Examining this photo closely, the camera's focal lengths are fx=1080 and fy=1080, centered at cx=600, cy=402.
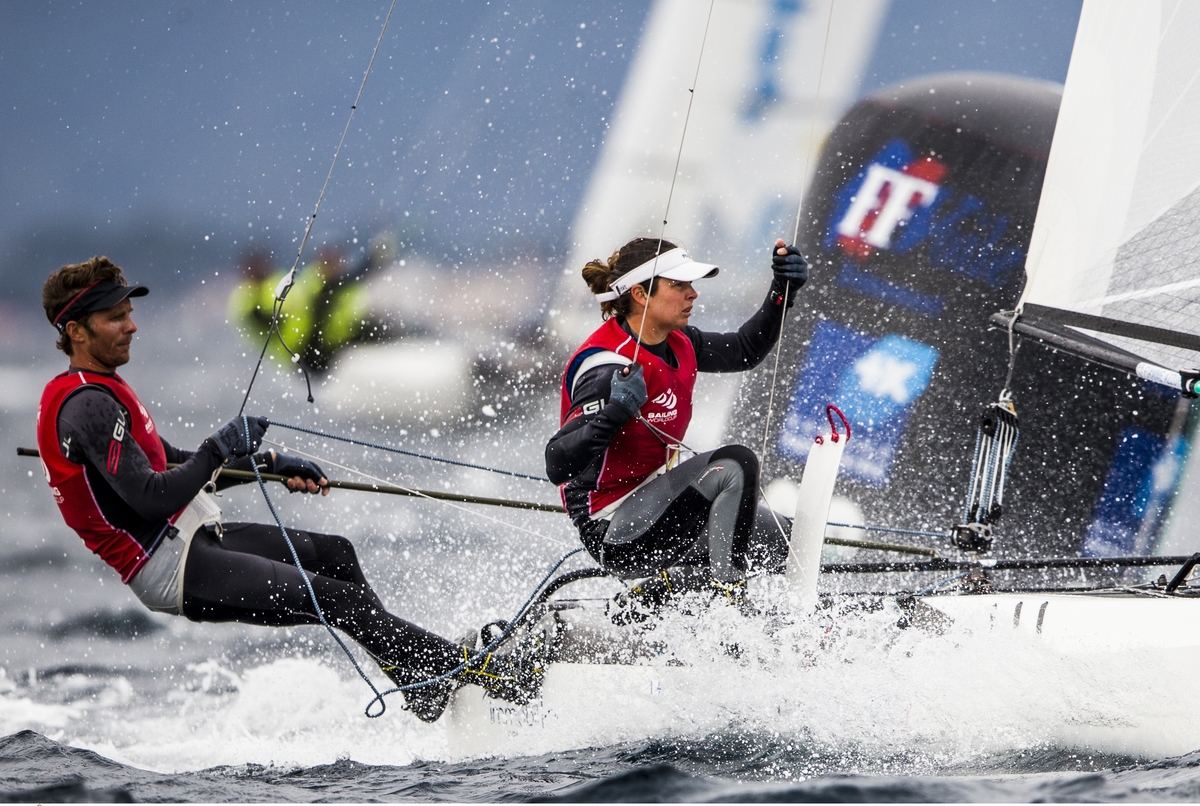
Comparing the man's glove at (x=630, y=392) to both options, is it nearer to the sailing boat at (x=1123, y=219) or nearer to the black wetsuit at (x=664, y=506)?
the black wetsuit at (x=664, y=506)

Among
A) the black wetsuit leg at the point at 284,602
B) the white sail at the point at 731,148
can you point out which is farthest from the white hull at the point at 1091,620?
the white sail at the point at 731,148

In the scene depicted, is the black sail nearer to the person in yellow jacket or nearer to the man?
the person in yellow jacket

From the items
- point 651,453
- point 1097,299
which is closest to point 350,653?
point 651,453

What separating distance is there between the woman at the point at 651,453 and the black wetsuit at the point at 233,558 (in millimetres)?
444

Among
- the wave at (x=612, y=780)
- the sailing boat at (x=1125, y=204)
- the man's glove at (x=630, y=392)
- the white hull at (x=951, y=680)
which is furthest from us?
the sailing boat at (x=1125, y=204)

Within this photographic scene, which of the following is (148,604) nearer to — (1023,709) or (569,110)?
(1023,709)

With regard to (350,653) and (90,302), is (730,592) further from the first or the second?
(90,302)

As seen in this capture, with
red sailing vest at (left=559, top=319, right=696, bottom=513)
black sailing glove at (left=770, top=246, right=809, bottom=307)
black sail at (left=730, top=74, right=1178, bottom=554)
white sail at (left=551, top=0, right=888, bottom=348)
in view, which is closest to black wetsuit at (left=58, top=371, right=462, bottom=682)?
red sailing vest at (left=559, top=319, right=696, bottom=513)

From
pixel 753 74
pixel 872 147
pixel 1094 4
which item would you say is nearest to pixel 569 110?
pixel 753 74

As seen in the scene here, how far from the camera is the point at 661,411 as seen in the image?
7.06 ft

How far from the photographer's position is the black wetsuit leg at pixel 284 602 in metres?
2.12

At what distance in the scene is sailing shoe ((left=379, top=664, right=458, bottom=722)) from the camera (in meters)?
2.24

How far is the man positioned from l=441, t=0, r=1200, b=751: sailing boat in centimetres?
20

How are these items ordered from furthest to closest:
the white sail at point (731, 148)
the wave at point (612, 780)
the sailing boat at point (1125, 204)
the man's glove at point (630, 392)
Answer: the white sail at point (731, 148) < the sailing boat at point (1125, 204) < the man's glove at point (630, 392) < the wave at point (612, 780)
